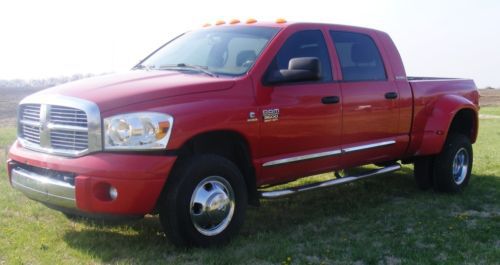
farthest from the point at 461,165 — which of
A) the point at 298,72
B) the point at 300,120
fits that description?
the point at 298,72

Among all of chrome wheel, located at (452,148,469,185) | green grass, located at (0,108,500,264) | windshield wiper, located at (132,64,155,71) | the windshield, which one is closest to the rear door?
green grass, located at (0,108,500,264)

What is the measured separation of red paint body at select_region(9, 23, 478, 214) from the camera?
437cm

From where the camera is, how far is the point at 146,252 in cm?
466

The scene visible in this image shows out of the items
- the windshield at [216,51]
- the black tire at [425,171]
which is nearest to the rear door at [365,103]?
the black tire at [425,171]

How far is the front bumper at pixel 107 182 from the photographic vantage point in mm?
4305

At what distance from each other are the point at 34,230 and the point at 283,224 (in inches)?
90.1

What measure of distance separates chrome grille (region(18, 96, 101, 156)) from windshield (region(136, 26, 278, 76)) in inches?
50.8

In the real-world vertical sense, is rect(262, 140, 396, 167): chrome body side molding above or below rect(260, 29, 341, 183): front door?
below

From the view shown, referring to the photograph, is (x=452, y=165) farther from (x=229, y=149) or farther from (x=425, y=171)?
(x=229, y=149)

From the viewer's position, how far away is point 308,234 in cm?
537

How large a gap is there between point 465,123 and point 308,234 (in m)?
3.62

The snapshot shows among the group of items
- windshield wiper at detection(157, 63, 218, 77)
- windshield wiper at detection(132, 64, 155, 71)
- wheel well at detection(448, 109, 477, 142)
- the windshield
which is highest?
the windshield

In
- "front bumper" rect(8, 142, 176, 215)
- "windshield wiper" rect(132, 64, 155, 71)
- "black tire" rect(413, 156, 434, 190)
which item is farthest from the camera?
"black tire" rect(413, 156, 434, 190)

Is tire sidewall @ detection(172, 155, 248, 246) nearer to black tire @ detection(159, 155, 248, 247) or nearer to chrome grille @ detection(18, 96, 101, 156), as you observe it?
black tire @ detection(159, 155, 248, 247)
